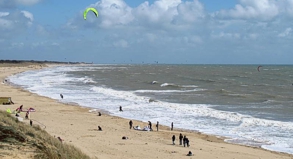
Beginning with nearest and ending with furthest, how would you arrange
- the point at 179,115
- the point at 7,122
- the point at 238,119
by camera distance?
the point at 7,122 < the point at 238,119 < the point at 179,115

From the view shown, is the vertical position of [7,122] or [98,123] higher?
[7,122]

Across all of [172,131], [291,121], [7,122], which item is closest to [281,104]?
[291,121]

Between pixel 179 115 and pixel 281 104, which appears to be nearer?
pixel 179 115

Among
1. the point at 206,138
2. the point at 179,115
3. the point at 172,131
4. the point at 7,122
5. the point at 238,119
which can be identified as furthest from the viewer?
the point at 179,115

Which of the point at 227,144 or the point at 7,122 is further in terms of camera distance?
the point at 227,144

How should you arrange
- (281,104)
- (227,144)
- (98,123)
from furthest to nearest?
(281,104)
(98,123)
(227,144)

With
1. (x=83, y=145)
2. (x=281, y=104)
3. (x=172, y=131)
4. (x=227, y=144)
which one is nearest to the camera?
(x=83, y=145)

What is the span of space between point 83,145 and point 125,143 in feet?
7.40

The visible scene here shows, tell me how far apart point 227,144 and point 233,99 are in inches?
861

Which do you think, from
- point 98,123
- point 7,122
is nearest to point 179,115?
point 98,123

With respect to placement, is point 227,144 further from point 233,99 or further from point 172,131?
point 233,99

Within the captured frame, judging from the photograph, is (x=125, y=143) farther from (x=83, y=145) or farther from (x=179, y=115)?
(x=179, y=115)

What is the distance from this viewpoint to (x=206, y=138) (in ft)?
68.8

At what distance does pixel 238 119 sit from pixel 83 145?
1332 cm
